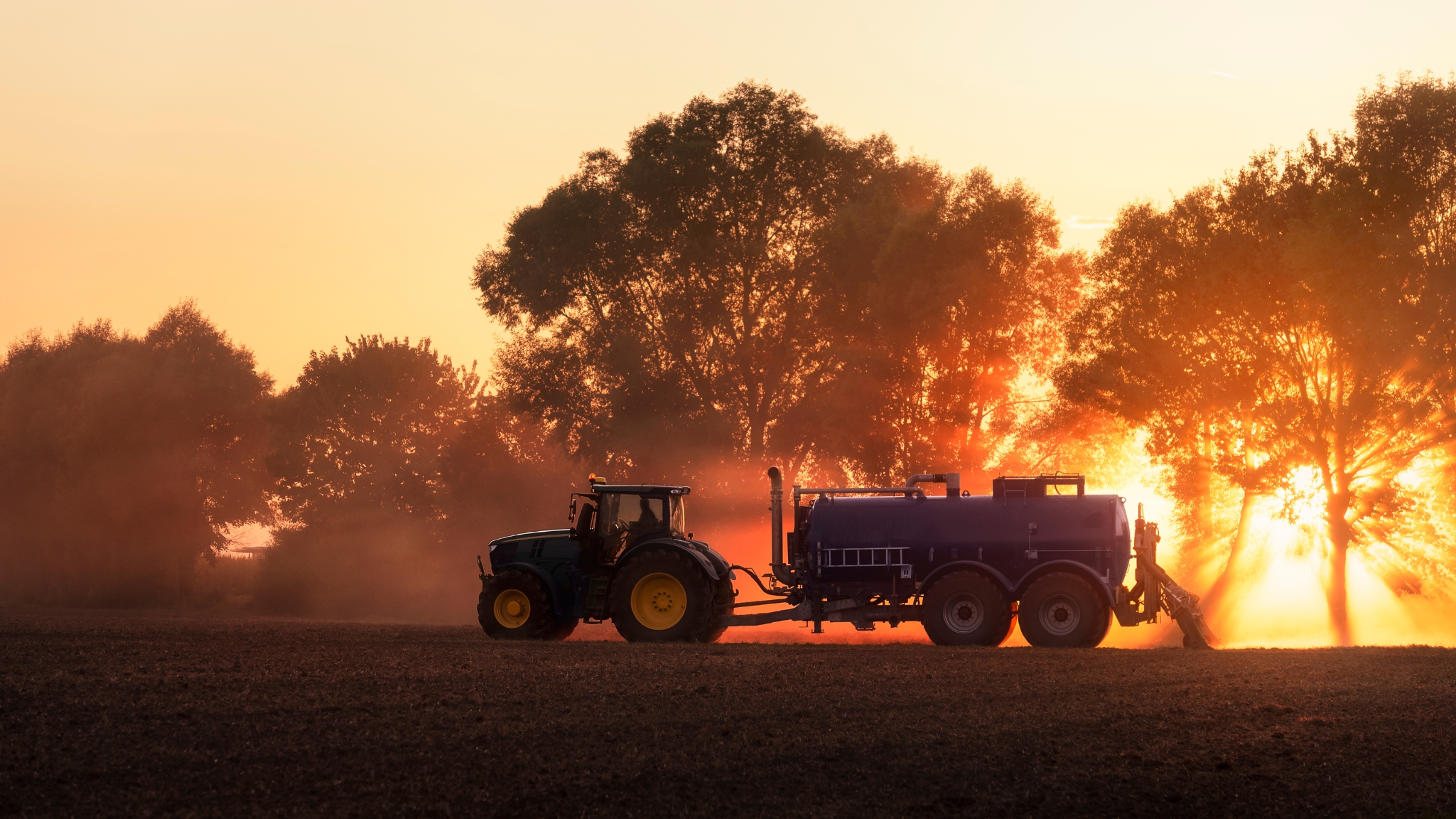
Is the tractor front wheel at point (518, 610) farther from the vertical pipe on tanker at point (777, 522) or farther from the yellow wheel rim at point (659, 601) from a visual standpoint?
the vertical pipe on tanker at point (777, 522)

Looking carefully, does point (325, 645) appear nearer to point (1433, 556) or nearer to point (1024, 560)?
point (1024, 560)

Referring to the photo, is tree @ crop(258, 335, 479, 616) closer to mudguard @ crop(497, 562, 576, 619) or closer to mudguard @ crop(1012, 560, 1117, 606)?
mudguard @ crop(497, 562, 576, 619)

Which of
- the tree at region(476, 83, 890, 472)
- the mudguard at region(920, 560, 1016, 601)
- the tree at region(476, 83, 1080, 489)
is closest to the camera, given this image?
the mudguard at region(920, 560, 1016, 601)

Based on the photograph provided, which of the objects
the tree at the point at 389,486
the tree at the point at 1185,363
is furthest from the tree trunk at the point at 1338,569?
the tree at the point at 389,486

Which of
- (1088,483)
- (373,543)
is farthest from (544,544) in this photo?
(373,543)

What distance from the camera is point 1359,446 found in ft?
110

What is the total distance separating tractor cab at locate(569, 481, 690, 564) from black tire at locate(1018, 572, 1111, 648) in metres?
6.48

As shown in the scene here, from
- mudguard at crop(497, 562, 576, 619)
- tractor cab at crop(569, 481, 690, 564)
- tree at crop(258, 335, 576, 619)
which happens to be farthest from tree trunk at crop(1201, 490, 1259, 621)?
tree at crop(258, 335, 576, 619)

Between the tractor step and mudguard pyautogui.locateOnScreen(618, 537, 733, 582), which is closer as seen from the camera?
mudguard pyautogui.locateOnScreen(618, 537, 733, 582)

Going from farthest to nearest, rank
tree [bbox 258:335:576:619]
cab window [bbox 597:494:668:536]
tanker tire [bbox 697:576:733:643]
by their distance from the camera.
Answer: tree [bbox 258:335:576:619] < cab window [bbox 597:494:668:536] < tanker tire [bbox 697:576:733:643]

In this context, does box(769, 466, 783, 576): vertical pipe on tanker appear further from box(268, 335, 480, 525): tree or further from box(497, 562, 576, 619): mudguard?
box(268, 335, 480, 525): tree

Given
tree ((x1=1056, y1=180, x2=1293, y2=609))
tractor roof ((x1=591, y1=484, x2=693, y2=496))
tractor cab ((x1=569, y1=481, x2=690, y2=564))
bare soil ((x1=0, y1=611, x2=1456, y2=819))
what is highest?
tree ((x1=1056, y1=180, x2=1293, y2=609))

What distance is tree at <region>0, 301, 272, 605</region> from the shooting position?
197 feet

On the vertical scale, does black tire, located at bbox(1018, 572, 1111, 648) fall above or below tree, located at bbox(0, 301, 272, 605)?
below
